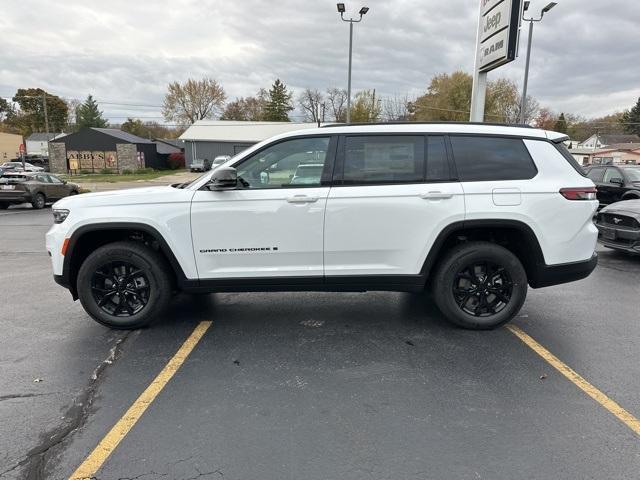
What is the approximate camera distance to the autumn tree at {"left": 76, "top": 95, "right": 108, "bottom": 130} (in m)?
89.1

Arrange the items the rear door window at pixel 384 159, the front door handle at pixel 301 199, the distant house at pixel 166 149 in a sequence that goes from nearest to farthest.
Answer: the front door handle at pixel 301 199
the rear door window at pixel 384 159
the distant house at pixel 166 149

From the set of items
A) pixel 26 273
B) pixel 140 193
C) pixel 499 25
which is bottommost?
pixel 26 273

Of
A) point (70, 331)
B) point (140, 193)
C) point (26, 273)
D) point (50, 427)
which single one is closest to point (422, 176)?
point (140, 193)

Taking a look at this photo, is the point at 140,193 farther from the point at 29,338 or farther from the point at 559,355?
the point at 559,355

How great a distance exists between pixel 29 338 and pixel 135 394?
1.80m

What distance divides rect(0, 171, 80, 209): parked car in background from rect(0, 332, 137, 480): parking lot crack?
16.7m

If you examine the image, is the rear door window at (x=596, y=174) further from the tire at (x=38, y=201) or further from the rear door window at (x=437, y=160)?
the tire at (x=38, y=201)

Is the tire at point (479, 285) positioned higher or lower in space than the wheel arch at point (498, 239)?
lower

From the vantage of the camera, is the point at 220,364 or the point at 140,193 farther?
the point at 140,193

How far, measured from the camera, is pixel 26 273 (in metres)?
7.16

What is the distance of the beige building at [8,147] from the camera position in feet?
→ 226

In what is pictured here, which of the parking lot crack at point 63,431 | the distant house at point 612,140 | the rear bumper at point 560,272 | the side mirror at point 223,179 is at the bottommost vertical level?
the parking lot crack at point 63,431

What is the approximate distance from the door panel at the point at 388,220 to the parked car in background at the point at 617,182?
31.2 feet

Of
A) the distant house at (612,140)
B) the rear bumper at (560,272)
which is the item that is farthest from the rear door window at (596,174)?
the distant house at (612,140)
